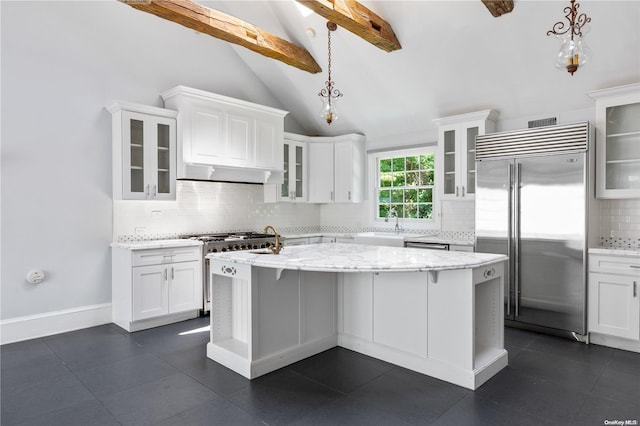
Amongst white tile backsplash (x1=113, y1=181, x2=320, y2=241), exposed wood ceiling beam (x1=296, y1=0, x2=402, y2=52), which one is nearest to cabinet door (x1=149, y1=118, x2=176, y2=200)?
white tile backsplash (x1=113, y1=181, x2=320, y2=241)

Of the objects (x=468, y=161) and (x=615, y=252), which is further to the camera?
(x=468, y=161)

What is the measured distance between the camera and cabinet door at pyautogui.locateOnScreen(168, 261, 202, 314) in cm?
466

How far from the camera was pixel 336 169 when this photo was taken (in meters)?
6.73

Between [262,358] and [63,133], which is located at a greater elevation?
[63,133]

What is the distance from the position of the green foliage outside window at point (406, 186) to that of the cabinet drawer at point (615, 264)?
2.37 m

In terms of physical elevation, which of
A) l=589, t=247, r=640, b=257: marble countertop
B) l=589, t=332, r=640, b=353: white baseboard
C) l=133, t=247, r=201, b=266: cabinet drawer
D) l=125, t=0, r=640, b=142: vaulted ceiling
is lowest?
l=589, t=332, r=640, b=353: white baseboard

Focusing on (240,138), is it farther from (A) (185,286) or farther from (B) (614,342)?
(B) (614,342)

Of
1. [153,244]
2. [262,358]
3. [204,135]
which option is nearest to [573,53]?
[262,358]

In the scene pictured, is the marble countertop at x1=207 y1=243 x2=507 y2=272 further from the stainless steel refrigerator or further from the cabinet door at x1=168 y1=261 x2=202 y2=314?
the cabinet door at x1=168 y1=261 x2=202 y2=314

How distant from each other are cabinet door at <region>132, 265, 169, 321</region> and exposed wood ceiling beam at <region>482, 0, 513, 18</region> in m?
4.36

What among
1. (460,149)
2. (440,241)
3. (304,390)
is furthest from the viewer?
(460,149)

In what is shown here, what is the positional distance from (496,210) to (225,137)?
350 centimetres

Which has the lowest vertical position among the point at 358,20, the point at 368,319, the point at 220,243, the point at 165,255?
the point at 368,319

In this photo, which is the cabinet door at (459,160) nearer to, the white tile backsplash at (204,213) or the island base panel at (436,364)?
the island base panel at (436,364)
